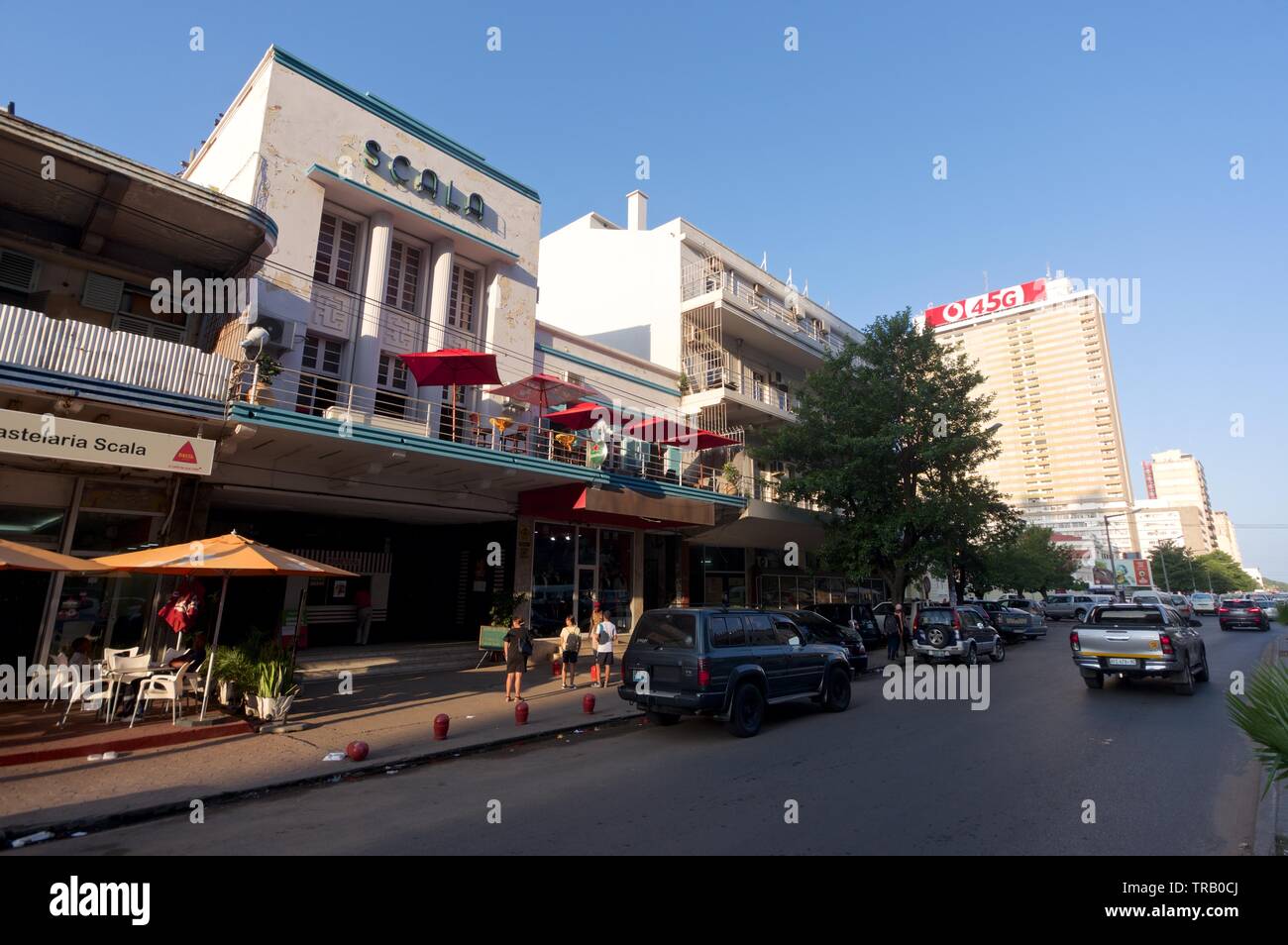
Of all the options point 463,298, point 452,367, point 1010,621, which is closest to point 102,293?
point 452,367

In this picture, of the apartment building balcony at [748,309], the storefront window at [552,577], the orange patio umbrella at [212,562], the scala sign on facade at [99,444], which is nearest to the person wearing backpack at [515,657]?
the orange patio umbrella at [212,562]

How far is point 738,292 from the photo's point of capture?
27.4 metres

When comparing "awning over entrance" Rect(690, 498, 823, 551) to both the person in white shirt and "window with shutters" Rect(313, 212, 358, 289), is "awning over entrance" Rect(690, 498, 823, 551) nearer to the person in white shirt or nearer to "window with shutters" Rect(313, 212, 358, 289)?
the person in white shirt

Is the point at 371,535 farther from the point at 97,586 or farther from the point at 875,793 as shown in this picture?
the point at 875,793

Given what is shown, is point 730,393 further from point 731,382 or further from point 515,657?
point 515,657

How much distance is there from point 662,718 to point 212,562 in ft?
23.8

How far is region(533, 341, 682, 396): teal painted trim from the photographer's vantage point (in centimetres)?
1958

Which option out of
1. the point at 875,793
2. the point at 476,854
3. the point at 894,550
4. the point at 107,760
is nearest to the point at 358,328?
the point at 107,760

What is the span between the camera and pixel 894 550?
70.9 ft

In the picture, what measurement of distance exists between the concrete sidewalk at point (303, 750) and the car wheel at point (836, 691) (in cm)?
344

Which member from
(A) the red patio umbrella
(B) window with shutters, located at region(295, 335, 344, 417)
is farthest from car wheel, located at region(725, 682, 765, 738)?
(B) window with shutters, located at region(295, 335, 344, 417)

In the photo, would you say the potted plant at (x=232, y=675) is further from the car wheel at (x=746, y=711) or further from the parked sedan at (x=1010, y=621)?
the parked sedan at (x=1010, y=621)
